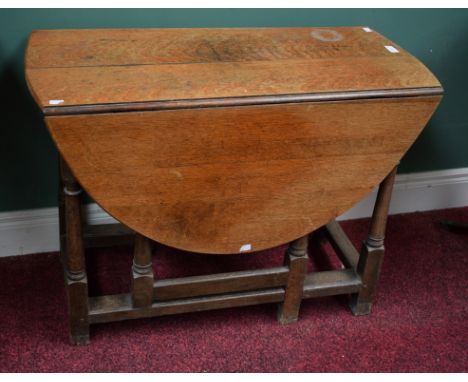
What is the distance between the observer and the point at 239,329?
1898 millimetres

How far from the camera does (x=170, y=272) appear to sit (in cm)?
211

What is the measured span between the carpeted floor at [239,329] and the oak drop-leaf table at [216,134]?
107mm

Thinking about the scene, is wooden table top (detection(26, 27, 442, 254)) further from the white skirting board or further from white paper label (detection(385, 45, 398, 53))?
the white skirting board

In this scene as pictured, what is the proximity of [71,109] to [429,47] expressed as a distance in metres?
1.31

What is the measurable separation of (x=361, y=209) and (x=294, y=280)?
704 mm

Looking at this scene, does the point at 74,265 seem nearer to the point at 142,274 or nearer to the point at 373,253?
the point at 142,274

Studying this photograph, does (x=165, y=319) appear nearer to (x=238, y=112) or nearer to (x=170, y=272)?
(x=170, y=272)

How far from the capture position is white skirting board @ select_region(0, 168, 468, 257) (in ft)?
6.91

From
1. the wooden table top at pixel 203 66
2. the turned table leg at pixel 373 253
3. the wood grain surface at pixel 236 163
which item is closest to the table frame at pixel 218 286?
the turned table leg at pixel 373 253

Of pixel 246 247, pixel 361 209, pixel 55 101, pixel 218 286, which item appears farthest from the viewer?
pixel 361 209

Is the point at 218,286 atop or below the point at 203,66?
below

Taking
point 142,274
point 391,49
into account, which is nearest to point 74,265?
point 142,274

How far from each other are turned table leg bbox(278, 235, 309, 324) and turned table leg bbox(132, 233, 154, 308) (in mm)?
390

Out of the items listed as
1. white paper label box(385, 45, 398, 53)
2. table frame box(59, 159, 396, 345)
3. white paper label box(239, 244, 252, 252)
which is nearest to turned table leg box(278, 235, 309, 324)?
table frame box(59, 159, 396, 345)
